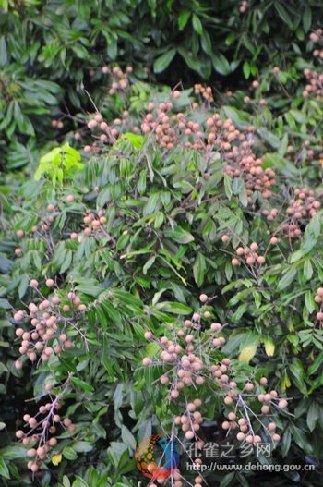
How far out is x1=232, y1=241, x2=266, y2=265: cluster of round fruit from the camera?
2.64m

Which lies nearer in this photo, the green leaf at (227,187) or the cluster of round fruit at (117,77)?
the green leaf at (227,187)

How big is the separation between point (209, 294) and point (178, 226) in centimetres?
27

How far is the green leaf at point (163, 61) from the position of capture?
3.81 m

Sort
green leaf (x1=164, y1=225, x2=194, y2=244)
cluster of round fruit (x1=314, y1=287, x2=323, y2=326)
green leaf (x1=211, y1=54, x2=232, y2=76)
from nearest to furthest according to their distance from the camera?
cluster of round fruit (x1=314, y1=287, x2=323, y2=326) → green leaf (x1=164, y1=225, x2=194, y2=244) → green leaf (x1=211, y1=54, x2=232, y2=76)

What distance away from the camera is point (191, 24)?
3838mm

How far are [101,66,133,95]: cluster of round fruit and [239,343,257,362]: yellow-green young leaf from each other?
142 cm

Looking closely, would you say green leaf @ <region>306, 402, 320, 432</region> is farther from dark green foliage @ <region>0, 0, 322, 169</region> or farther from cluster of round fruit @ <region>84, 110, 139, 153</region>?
dark green foliage @ <region>0, 0, 322, 169</region>

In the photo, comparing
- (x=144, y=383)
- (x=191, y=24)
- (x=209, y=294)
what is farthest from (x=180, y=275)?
(x=191, y=24)

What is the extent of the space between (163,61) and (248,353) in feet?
5.72

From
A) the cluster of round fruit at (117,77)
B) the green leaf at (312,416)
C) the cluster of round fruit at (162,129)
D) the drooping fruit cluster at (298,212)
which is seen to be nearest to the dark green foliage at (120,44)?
the cluster of round fruit at (117,77)

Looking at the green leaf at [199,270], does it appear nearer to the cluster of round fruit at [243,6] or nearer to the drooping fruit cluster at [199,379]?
the drooping fruit cluster at [199,379]

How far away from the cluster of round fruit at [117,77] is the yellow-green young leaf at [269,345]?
4.64ft

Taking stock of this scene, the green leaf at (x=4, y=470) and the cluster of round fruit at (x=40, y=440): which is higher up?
the cluster of round fruit at (x=40, y=440)

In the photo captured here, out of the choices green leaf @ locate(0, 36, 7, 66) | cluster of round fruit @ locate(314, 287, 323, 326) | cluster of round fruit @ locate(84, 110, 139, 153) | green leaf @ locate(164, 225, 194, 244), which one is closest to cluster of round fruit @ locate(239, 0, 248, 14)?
cluster of round fruit @ locate(84, 110, 139, 153)
